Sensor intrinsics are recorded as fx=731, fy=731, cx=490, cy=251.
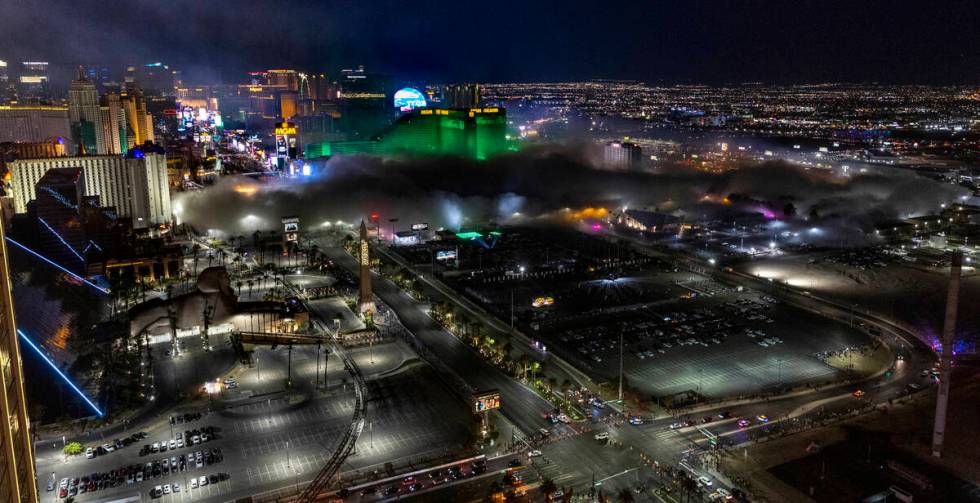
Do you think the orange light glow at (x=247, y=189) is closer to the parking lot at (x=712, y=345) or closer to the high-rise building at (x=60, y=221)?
the high-rise building at (x=60, y=221)

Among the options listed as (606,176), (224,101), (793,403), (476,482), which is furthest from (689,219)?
(224,101)

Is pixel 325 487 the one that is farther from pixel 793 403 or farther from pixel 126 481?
pixel 793 403

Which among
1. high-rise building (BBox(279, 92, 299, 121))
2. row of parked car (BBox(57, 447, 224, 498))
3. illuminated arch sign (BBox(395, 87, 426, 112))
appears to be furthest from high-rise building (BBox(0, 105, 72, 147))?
row of parked car (BBox(57, 447, 224, 498))

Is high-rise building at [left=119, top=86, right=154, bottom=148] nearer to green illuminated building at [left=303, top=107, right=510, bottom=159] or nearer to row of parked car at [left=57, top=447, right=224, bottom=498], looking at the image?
green illuminated building at [left=303, top=107, right=510, bottom=159]

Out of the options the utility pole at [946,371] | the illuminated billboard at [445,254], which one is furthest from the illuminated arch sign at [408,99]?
the utility pole at [946,371]

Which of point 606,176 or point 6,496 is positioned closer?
point 6,496

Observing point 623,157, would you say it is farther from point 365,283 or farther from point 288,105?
point 288,105
